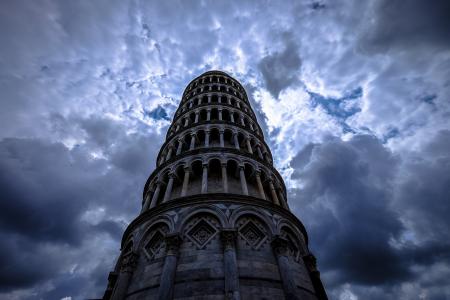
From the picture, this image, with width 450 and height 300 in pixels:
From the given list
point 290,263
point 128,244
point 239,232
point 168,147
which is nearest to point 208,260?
point 239,232

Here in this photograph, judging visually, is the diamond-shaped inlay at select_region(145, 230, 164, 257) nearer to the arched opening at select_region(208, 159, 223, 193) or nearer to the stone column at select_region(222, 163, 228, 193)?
the stone column at select_region(222, 163, 228, 193)

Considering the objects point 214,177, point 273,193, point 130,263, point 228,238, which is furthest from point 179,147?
point 228,238

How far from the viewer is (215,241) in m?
11.8

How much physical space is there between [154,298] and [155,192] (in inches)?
300

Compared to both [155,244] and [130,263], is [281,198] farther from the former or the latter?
[130,263]

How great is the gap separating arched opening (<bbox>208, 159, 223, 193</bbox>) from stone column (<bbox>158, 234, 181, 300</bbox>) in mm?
5113

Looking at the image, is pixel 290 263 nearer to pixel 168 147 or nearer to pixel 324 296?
pixel 324 296

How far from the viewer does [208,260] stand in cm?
1095

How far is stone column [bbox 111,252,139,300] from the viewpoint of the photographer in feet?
36.6

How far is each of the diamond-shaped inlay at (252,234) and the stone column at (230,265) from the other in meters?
0.88

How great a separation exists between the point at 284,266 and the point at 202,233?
4.02 meters

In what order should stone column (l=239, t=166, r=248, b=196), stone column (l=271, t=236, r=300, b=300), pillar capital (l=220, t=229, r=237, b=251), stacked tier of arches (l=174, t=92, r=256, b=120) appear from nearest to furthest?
stone column (l=271, t=236, r=300, b=300) < pillar capital (l=220, t=229, r=237, b=251) < stone column (l=239, t=166, r=248, b=196) < stacked tier of arches (l=174, t=92, r=256, b=120)

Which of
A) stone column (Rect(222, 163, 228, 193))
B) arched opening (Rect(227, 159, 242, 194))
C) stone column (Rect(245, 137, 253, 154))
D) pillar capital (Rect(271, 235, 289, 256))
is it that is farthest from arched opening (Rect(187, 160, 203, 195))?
pillar capital (Rect(271, 235, 289, 256))

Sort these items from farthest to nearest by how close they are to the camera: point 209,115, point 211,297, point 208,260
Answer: point 209,115 → point 208,260 → point 211,297
